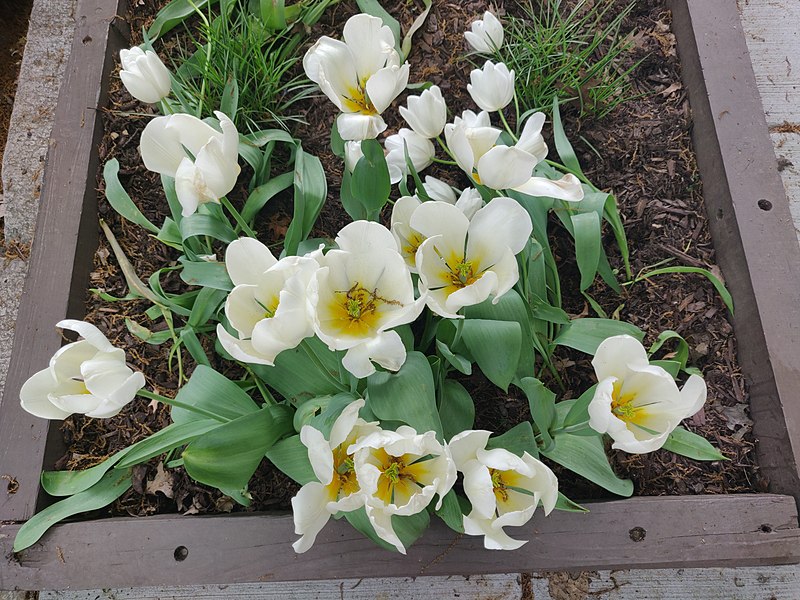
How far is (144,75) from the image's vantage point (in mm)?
859

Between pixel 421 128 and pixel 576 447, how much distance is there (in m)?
0.51

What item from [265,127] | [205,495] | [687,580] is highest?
[265,127]

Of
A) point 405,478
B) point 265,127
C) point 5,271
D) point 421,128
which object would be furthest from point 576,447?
point 5,271

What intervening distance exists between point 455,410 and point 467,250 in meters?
0.30

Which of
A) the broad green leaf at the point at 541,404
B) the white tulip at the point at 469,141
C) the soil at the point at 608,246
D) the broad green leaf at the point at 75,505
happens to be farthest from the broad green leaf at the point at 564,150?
the broad green leaf at the point at 75,505

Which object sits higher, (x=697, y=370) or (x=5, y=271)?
(x=697, y=370)

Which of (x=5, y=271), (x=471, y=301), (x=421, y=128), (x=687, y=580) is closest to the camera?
(x=471, y=301)

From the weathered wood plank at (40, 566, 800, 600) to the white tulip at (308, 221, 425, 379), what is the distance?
0.75 m

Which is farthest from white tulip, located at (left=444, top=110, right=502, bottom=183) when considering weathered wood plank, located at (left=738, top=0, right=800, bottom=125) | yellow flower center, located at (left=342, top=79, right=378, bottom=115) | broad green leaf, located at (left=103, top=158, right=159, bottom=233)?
weathered wood plank, located at (left=738, top=0, right=800, bottom=125)

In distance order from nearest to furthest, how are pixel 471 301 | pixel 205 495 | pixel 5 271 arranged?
pixel 471 301, pixel 205 495, pixel 5 271

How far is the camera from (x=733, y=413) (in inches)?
39.8

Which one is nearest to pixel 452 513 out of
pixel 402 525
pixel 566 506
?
pixel 402 525

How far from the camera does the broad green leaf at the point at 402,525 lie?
77 centimetres

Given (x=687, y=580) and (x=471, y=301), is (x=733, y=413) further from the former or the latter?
(x=471, y=301)
